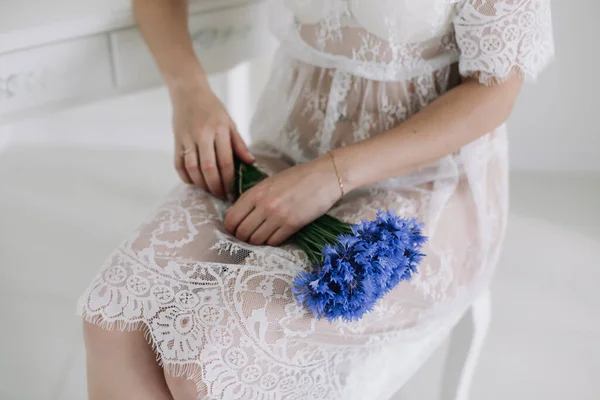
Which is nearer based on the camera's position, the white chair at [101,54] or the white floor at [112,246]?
the white chair at [101,54]

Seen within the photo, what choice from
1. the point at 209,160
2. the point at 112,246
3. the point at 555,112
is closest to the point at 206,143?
the point at 209,160

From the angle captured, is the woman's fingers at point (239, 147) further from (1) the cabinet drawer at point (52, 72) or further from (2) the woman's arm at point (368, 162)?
(1) the cabinet drawer at point (52, 72)

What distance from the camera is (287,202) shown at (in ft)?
2.56

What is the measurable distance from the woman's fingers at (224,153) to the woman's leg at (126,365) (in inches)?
9.7

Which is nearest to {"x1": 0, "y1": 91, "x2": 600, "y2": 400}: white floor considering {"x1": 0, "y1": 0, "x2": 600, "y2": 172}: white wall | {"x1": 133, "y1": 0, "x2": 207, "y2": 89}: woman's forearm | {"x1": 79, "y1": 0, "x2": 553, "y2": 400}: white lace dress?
{"x1": 0, "y1": 0, "x2": 600, "y2": 172}: white wall

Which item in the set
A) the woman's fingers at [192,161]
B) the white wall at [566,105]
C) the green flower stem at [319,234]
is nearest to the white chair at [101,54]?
the woman's fingers at [192,161]

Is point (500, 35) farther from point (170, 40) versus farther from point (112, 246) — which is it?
point (112, 246)

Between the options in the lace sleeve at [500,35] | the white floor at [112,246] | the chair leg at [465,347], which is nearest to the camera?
the lace sleeve at [500,35]

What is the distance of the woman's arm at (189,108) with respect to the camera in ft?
2.88

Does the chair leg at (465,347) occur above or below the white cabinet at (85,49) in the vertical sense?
below

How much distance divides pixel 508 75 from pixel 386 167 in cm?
19

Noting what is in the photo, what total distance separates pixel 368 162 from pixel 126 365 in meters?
0.38

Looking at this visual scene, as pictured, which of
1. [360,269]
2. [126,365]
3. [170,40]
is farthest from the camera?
[170,40]

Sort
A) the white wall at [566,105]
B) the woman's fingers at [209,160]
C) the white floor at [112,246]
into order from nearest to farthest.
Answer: the woman's fingers at [209,160] < the white floor at [112,246] < the white wall at [566,105]
